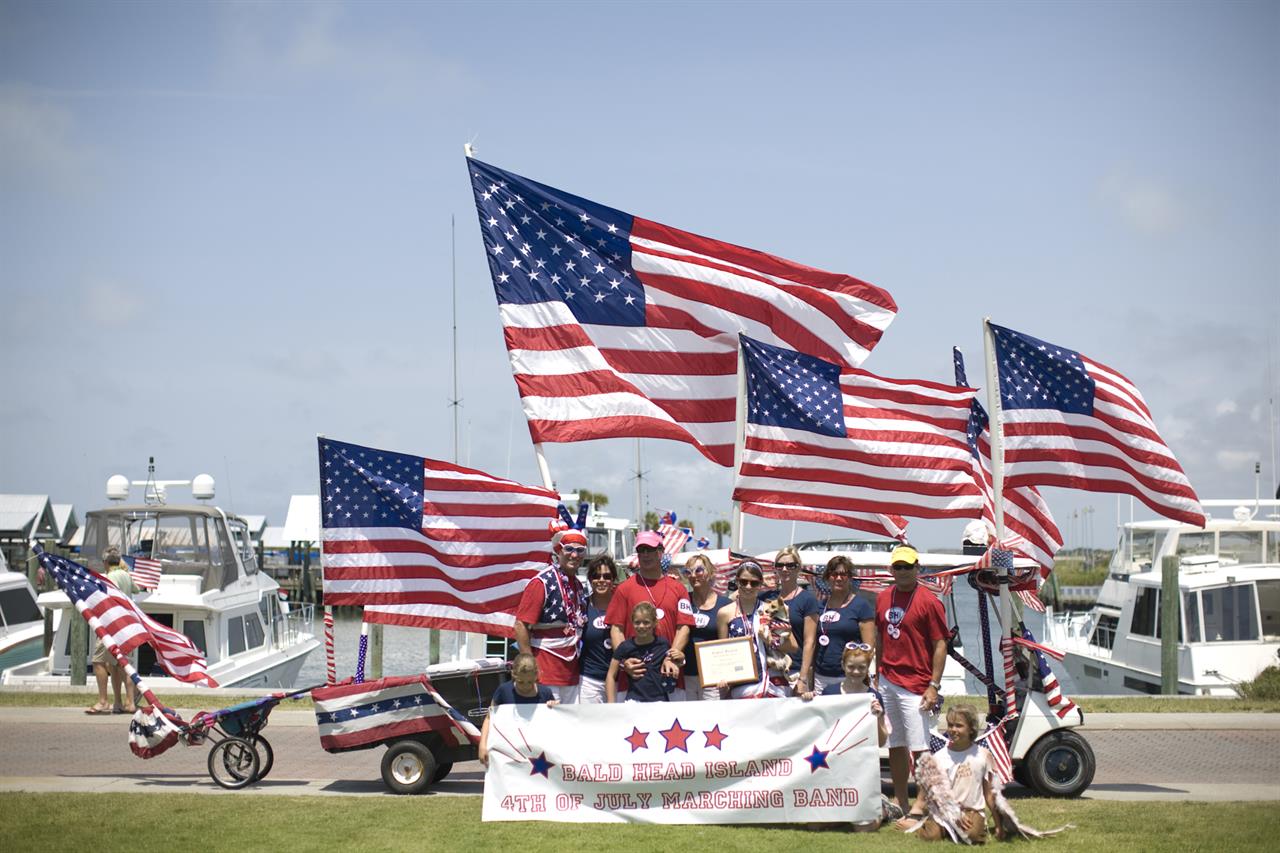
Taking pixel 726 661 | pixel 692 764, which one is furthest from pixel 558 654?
pixel 692 764

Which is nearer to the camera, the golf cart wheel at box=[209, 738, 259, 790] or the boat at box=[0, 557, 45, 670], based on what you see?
the golf cart wheel at box=[209, 738, 259, 790]

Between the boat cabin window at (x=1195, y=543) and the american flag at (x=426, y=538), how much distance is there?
20422mm

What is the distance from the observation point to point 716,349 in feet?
41.8

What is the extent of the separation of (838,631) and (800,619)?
312 mm

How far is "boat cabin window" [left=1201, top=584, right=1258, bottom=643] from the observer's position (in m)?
24.8

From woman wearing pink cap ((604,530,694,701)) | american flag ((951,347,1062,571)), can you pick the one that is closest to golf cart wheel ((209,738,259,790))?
woman wearing pink cap ((604,530,694,701))

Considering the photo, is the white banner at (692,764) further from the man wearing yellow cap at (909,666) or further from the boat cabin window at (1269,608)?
the boat cabin window at (1269,608)

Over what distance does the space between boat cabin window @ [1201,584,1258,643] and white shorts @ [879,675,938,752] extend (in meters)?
17.3

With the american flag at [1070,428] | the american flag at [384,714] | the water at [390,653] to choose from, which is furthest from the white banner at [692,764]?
the water at [390,653]

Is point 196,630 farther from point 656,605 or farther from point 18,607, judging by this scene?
point 656,605

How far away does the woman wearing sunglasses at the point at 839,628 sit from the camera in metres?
10.1

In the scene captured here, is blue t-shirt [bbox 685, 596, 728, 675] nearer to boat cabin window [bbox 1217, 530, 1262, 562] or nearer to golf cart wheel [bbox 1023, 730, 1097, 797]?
golf cart wheel [bbox 1023, 730, 1097, 797]

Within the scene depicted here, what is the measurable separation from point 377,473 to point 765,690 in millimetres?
4335

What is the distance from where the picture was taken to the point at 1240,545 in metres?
28.4
